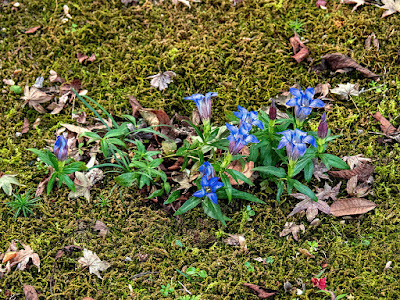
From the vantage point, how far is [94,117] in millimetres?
3867

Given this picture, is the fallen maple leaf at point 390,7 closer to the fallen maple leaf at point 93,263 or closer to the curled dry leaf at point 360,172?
the curled dry leaf at point 360,172

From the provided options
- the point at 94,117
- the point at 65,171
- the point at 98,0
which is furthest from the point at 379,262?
the point at 98,0

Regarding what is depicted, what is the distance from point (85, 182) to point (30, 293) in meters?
0.97

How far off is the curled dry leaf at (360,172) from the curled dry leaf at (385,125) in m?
0.43

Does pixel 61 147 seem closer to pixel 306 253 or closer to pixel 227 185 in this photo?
pixel 227 185

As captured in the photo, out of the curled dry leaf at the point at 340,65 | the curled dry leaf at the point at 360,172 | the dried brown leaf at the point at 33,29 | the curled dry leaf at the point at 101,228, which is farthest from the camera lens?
the dried brown leaf at the point at 33,29

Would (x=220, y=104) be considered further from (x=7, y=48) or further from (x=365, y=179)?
(x=7, y=48)

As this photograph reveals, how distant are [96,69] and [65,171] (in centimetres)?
143

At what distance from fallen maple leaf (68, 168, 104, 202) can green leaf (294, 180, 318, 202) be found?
1.67m

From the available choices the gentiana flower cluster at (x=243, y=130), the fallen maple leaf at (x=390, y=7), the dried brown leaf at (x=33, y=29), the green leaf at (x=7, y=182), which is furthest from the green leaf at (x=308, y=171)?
the dried brown leaf at (x=33, y=29)

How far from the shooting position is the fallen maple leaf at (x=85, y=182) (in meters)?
3.41

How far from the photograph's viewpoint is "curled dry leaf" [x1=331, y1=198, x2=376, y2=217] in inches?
127

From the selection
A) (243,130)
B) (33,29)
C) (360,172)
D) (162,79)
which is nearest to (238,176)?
(243,130)

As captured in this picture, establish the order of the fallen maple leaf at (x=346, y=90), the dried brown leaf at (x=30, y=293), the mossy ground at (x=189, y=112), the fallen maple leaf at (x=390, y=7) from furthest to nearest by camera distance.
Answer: the fallen maple leaf at (x=390, y=7)
the fallen maple leaf at (x=346, y=90)
the mossy ground at (x=189, y=112)
the dried brown leaf at (x=30, y=293)
